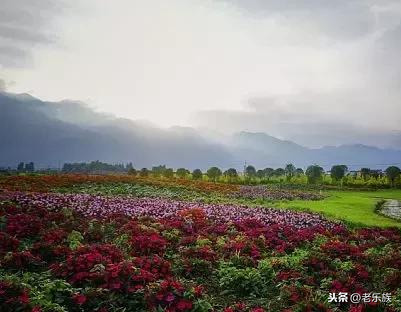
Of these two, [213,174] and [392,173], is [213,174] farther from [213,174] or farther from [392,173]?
[392,173]

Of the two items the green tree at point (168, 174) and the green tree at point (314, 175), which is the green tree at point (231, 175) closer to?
the green tree at point (168, 174)

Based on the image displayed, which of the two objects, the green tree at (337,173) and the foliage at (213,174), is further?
the foliage at (213,174)

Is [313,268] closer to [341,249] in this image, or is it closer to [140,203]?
[341,249]

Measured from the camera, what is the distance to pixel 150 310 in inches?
321

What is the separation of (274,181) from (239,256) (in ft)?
183

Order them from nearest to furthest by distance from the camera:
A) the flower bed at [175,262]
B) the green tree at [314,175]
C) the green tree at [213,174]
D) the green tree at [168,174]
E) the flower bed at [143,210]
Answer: the flower bed at [175,262], the flower bed at [143,210], the green tree at [314,175], the green tree at [168,174], the green tree at [213,174]

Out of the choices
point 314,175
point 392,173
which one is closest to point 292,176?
point 314,175

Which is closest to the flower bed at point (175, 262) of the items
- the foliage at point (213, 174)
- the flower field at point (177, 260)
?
the flower field at point (177, 260)

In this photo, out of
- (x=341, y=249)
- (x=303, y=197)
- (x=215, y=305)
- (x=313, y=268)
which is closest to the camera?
(x=215, y=305)

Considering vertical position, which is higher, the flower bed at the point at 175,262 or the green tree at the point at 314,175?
the green tree at the point at 314,175

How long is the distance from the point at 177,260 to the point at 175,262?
108 mm

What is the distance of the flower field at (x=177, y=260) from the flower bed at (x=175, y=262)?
0.03m

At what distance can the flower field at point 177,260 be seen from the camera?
8414 mm

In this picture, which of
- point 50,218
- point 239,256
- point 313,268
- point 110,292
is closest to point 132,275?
point 110,292
